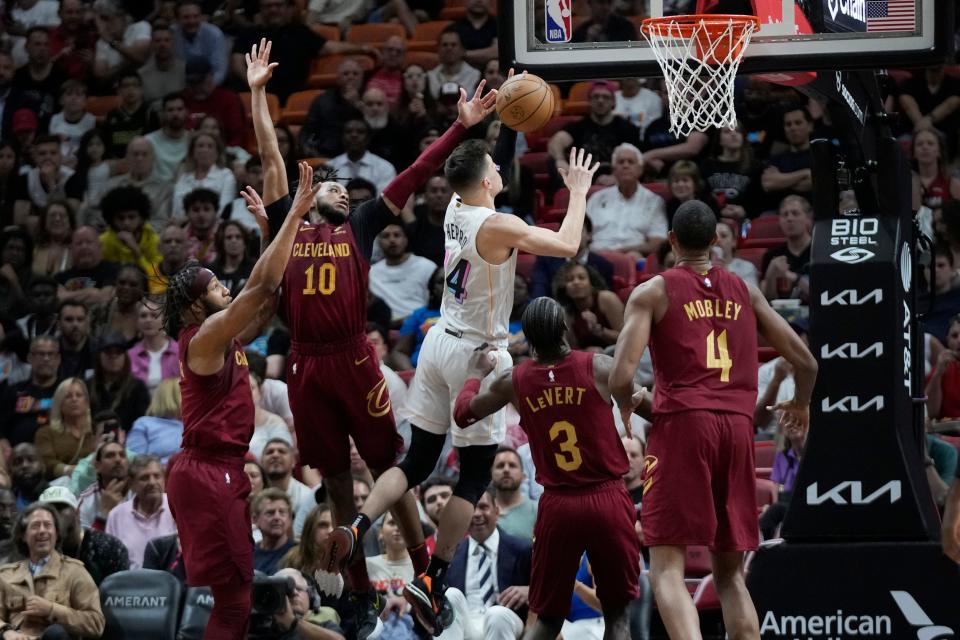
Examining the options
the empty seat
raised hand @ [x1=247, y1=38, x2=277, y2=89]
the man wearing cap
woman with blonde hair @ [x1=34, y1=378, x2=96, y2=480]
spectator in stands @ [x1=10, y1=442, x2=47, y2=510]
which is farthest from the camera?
the man wearing cap

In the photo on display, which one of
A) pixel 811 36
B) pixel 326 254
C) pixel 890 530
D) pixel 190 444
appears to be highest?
pixel 811 36

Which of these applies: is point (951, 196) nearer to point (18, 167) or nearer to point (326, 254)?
point (326, 254)

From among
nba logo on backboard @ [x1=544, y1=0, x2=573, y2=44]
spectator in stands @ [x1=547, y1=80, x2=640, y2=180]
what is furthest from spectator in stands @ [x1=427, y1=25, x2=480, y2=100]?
nba logo on backboard @ [x1=544, y1=0, x2=573, y2=44]

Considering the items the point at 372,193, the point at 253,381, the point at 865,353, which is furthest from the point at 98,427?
the point at 865,353

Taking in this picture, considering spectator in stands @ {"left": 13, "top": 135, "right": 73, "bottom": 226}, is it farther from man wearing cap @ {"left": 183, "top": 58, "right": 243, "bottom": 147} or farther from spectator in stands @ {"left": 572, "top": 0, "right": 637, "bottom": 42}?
spectator in stands @ {"left": 572, "top": 0, "right": 637, "bottom": 42}

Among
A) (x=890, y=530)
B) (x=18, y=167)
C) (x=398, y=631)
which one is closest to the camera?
(x=890, y=530)

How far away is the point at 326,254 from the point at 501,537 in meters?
2.71

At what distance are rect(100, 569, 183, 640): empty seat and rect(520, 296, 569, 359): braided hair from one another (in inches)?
154

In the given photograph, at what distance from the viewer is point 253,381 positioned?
13312 millimetres

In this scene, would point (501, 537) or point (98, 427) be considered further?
point (98, 427)

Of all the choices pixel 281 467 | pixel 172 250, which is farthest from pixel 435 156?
pixel 172 250

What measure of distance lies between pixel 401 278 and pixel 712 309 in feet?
22.2

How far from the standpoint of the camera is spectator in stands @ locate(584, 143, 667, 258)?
14680 millimetres

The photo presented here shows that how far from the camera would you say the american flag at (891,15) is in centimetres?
889
